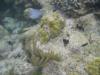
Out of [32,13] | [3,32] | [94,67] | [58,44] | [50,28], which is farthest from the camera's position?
[32,13]

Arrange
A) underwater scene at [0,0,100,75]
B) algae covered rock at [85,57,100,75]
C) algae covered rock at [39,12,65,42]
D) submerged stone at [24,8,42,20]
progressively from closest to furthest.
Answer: algae covered rock at [85,57,100,75] → underwater scene at [0,0,100,75] → algae covered rock at [39,12,65,42] → submerged stone at [24,8,42,20]

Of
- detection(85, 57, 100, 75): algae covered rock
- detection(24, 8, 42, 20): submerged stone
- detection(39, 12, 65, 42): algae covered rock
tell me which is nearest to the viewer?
detection(85, 57, 100, 75): algae covered rock

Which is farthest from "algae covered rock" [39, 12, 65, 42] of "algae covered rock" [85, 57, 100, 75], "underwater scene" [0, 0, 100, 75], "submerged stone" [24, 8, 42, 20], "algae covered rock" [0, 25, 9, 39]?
"algae covered rock" [0, 25, 9, 39]

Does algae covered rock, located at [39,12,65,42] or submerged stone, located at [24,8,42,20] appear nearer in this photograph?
algae covered rock, located at [39,12,65,42]

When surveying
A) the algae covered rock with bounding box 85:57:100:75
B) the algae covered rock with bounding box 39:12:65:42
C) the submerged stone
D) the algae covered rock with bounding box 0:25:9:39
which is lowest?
the algae covered rock with bounding box 85:57:100:75

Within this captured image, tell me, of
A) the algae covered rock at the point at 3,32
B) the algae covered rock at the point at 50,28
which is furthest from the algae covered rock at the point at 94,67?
the algae covered rock at the point at 3,32

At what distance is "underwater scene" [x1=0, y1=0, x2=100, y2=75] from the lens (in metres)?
3.75

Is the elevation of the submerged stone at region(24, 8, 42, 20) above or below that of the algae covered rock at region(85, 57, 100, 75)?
above

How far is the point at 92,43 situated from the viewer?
395 cm

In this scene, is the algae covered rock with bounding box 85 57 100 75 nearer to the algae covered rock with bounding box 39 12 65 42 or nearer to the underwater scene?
the underwater scene

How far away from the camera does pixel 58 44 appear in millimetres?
4105

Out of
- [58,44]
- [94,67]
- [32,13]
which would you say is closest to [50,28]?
[58,44]

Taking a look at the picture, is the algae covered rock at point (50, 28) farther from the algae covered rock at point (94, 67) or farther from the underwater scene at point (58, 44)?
the algae covered rock at point (94, 67)

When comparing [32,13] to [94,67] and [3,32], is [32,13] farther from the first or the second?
[94,67]
